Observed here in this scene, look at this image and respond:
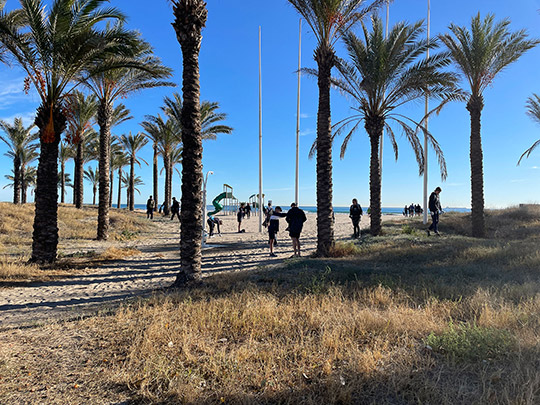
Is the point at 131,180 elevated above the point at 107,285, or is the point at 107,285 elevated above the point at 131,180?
the point at 131,180

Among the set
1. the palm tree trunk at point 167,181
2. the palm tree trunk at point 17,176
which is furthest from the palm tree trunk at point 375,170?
the palm tree trunk at point 17,176

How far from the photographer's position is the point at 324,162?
32.9ft

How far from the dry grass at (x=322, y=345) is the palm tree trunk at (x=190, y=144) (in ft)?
2.37

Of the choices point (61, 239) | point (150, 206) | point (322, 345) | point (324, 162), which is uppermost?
point (324, 162)

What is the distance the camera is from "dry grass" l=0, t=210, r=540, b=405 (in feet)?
8.84

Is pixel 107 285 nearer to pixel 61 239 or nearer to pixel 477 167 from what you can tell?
pixel 61 239

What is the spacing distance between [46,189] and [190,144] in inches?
215

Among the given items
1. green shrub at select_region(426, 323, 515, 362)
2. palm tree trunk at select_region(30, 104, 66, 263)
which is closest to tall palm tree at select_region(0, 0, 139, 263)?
palm tree trunk at select_region(30, 104, 66, 263)

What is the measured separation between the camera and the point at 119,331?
4.09 meters

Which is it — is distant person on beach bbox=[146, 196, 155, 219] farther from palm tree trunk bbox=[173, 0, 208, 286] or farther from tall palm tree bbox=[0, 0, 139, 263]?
palm tree trunk bbox=[173, 0, 208, 286]

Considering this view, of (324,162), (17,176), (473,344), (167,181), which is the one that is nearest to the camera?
(473,344)

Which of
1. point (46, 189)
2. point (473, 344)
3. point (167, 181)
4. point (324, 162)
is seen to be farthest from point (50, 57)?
point (167, 181)

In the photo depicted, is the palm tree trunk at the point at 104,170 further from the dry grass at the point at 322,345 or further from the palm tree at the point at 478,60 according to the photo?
the palm tree at the point at 478,60

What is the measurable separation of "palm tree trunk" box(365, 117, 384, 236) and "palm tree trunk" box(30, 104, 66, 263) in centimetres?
1139
